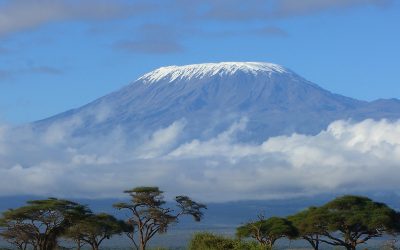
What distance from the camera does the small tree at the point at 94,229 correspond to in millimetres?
83750

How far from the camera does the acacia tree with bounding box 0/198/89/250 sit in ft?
271

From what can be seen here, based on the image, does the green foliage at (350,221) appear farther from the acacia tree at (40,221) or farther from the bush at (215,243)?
the bush at (215,243)

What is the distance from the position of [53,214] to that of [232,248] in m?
31.4

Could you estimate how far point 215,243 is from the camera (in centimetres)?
5547

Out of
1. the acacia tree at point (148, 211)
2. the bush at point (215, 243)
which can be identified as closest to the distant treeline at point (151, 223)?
Result: the acacia tree at point (148, 211)

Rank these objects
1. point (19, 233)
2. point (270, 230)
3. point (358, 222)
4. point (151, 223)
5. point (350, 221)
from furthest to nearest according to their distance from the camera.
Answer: point (151, 223) → point (270, 230) → point (358, 222) → point (350, 221) → point (19, 233)

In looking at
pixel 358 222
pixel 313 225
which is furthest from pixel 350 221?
pixel 313 225

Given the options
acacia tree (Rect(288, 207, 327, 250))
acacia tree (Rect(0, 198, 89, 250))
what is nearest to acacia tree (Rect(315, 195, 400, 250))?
acacia tree (Rect(288, 207, 327, 250))

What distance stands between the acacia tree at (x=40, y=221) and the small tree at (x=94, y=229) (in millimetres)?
941

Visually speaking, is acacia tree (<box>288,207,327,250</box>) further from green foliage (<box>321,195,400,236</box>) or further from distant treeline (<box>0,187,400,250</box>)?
green foliage (<box>321,195,400,236</box>)

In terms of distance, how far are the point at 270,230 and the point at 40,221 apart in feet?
70.9

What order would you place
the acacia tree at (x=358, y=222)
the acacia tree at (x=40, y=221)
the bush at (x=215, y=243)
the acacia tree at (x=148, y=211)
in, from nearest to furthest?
the bush at (x=215, y=243) → the acacia tree at (x=40, y=221) → the acacia tree at (x=358, y=222) → the acacia tree at (x=148, y=211)

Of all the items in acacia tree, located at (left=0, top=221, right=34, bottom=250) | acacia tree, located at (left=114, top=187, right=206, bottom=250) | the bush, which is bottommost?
the bush

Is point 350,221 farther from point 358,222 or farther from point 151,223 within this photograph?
point 151,223
